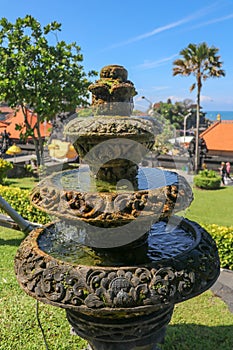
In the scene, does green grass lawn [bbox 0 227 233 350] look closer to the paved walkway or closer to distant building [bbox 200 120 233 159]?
the paved walkway

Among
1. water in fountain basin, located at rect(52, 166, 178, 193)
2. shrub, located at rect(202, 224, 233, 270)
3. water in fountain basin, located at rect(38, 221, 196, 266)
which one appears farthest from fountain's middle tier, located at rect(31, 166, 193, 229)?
shrub, located at rect(202, 224, 233, 270)

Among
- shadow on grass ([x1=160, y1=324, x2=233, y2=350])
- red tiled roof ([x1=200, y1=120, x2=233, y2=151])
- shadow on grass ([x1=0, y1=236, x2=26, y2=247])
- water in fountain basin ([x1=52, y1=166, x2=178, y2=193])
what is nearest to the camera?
water in fountain basin ([x1=52, y1=166, x2=178, y2=193])

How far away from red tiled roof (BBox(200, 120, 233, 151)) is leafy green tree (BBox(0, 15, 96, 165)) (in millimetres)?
14207

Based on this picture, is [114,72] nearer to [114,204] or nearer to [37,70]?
[114,204]

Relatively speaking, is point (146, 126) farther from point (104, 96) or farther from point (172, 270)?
point (172, 270)

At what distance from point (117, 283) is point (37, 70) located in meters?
13.7

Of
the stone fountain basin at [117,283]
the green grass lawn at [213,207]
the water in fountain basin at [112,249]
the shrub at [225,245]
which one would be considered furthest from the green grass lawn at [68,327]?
the green grass lawn at [213,207]

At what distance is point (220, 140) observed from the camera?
86.4 ft

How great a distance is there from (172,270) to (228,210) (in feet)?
37.1

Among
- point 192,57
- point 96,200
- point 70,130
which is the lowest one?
point 96,200

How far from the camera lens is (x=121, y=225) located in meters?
2.56

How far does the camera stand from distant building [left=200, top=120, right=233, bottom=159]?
25.1 metres

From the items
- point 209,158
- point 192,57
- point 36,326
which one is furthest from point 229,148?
point 36,326

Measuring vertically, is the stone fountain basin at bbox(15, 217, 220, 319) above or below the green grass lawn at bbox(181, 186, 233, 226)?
above
